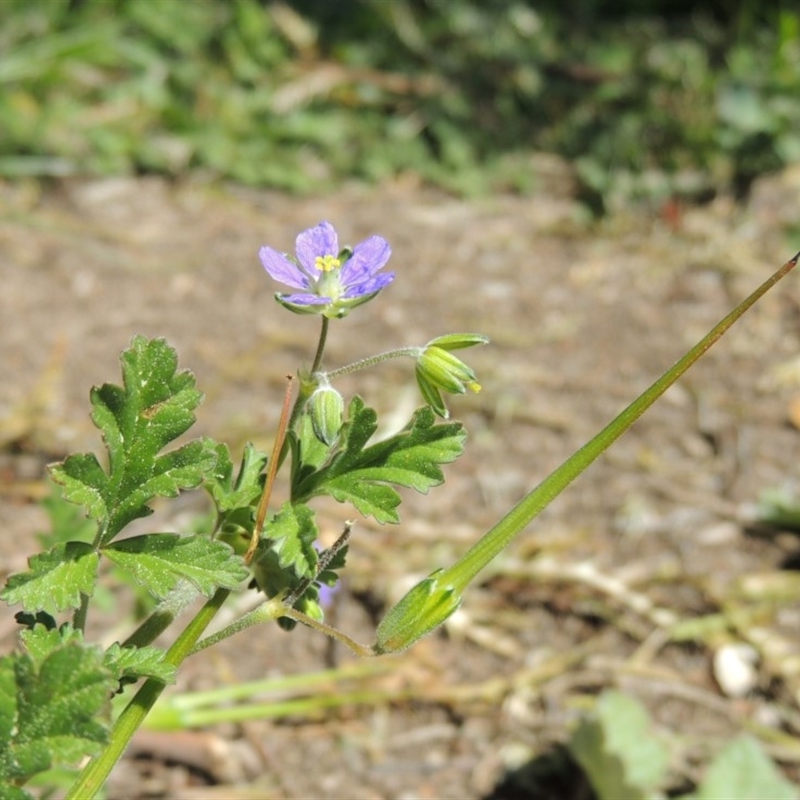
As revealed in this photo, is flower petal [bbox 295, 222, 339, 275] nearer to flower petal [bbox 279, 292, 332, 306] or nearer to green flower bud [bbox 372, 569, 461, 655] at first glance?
flower petal [bbox 279, 292, 332, 306]

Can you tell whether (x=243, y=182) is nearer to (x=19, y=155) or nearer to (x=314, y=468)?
(x=19, y=155)

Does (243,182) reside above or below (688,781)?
above

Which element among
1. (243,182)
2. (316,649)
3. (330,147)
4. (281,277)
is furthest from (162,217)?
(281,277)

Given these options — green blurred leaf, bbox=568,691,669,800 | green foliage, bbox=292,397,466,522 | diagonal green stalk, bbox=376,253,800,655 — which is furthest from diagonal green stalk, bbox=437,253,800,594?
green blurred leaf, bbox=568,691,669,800

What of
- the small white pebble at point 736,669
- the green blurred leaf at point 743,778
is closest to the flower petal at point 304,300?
the green blurred leaf at point 743,778

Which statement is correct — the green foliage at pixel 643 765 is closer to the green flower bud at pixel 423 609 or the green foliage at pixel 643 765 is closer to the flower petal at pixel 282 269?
the green flower bud at pixel 423 609

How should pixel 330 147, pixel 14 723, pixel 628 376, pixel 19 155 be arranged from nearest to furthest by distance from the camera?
pixel 14 723 → pixel 628 376 → pixel 19 155 → pixel 330 147
